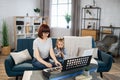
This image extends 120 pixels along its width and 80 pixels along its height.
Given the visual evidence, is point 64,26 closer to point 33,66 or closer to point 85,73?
point 33,66

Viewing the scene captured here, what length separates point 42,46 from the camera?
3236 millimetres

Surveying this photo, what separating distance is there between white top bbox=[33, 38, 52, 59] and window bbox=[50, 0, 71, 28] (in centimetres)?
382

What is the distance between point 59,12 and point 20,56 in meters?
3.85

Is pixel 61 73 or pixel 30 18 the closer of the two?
pixel 61 73

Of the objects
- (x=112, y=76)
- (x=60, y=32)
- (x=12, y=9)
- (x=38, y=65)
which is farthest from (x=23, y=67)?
(x=60, y=32)

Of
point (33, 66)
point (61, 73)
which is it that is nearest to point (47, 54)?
point (33, 66)

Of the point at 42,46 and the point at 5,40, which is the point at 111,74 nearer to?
the point at 42,46

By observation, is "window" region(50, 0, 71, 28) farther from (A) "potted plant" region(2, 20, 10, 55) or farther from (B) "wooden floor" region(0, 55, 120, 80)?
(B) "wooden floor" region(0, 55, 120, 80)

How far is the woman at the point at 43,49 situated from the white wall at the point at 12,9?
3.56 meters

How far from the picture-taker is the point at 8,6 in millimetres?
6426

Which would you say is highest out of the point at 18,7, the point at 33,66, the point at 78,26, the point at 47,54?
the point at 18,7

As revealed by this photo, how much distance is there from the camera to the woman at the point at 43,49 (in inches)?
124

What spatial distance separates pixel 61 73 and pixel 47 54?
1.04m

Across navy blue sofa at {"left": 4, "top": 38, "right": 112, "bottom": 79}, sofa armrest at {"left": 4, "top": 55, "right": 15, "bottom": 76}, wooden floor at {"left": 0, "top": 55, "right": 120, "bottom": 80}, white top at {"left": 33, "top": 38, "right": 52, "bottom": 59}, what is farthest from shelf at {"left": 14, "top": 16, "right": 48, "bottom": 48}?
white top at {"left": 33, "top": 38, "right": 52, "bottom": 59}
